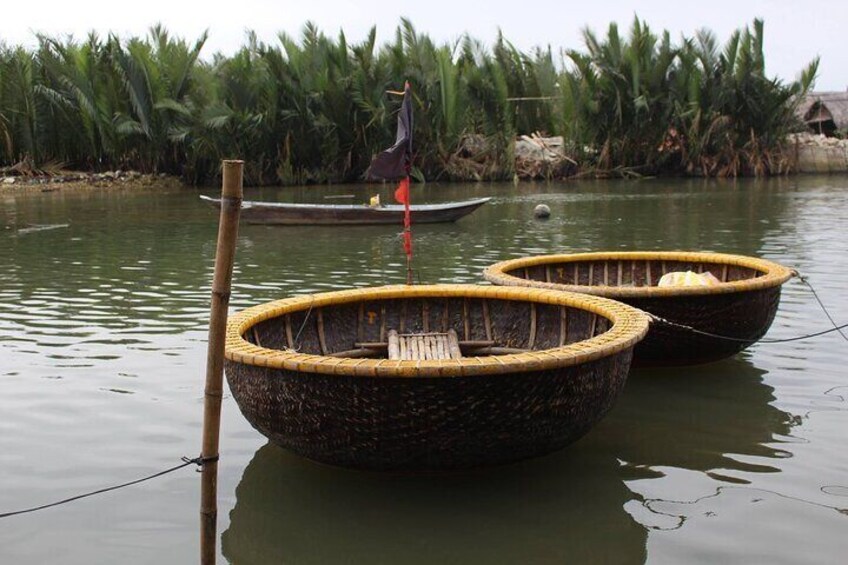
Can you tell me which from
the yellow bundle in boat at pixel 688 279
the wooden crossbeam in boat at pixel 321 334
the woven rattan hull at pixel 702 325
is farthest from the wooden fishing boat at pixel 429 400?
the yellow bundle in boat at pixel 688 279

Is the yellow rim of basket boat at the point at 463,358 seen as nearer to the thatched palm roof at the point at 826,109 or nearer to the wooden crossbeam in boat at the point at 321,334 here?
the wooden crossbeam in boat at the point at 321,334

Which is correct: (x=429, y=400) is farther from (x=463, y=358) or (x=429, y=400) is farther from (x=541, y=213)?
(x=541, y=213)

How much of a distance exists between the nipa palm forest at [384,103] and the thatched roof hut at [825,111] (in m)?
6.35

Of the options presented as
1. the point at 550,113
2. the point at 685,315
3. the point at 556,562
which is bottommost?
the point at 556,562

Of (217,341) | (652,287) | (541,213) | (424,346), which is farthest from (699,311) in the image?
(541,213)

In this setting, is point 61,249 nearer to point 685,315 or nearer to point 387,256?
point 387,256

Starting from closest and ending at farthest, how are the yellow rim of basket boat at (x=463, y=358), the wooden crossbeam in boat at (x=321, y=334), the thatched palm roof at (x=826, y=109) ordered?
the yellow rim of basket boat at (x=463, y=358) → the wooden crossbeam in boat at (x=321, y=334) → the thatched palm roof at (x=826, y=109)

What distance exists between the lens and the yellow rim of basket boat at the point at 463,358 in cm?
345

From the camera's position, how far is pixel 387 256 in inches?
463

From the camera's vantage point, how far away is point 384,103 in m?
24.5

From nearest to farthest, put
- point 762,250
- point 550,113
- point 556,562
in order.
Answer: point 556,562
point 762,250
point 550,113

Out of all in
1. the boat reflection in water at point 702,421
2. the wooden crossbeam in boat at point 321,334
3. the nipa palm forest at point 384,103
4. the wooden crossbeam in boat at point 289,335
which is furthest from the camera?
the nipa palm forest at point 384,103

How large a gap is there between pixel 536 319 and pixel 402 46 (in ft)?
68.4

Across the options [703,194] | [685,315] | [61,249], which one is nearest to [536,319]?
[685,315]
